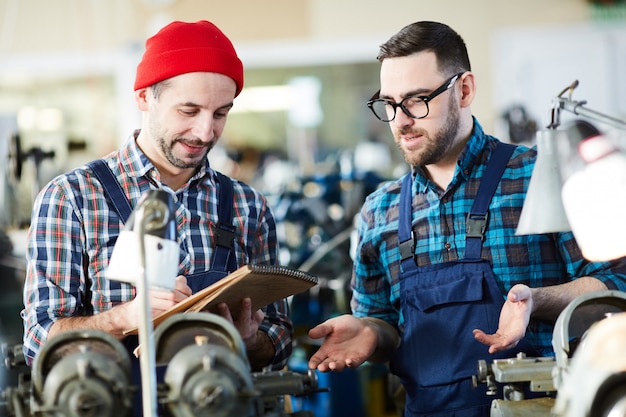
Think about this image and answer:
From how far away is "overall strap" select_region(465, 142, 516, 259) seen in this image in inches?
92.4

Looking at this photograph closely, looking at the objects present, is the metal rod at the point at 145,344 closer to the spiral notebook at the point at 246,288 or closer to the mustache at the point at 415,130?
the spiral notebook at the point at 246,288

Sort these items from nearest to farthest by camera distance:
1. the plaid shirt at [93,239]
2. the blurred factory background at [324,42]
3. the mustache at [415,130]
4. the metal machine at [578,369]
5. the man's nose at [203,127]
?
the metal machine at [578,369]
the plaid shirt at [93,239]
the man's nose at [203,127]
the mustache at [415,130]
the blurred factory background at [324,42]

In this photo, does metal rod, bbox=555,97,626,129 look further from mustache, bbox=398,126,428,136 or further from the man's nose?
the man's nose

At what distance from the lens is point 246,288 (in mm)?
2012

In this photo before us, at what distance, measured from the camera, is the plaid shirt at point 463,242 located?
234 centimetres

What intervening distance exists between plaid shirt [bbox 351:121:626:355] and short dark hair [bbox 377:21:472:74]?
183 millimetres

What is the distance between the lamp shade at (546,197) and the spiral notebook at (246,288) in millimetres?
501

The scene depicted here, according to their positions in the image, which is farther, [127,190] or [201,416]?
[127,190]

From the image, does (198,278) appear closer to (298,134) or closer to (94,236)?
(94,236)

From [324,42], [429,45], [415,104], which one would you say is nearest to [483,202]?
[415,104]

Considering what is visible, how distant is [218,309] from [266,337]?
0.34m

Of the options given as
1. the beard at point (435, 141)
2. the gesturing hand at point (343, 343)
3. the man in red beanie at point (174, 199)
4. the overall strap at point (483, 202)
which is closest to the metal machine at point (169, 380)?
the man in red beanie at point (174, 199)

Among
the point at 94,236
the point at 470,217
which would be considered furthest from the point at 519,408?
the point at 94,236

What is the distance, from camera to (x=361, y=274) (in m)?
2.62
